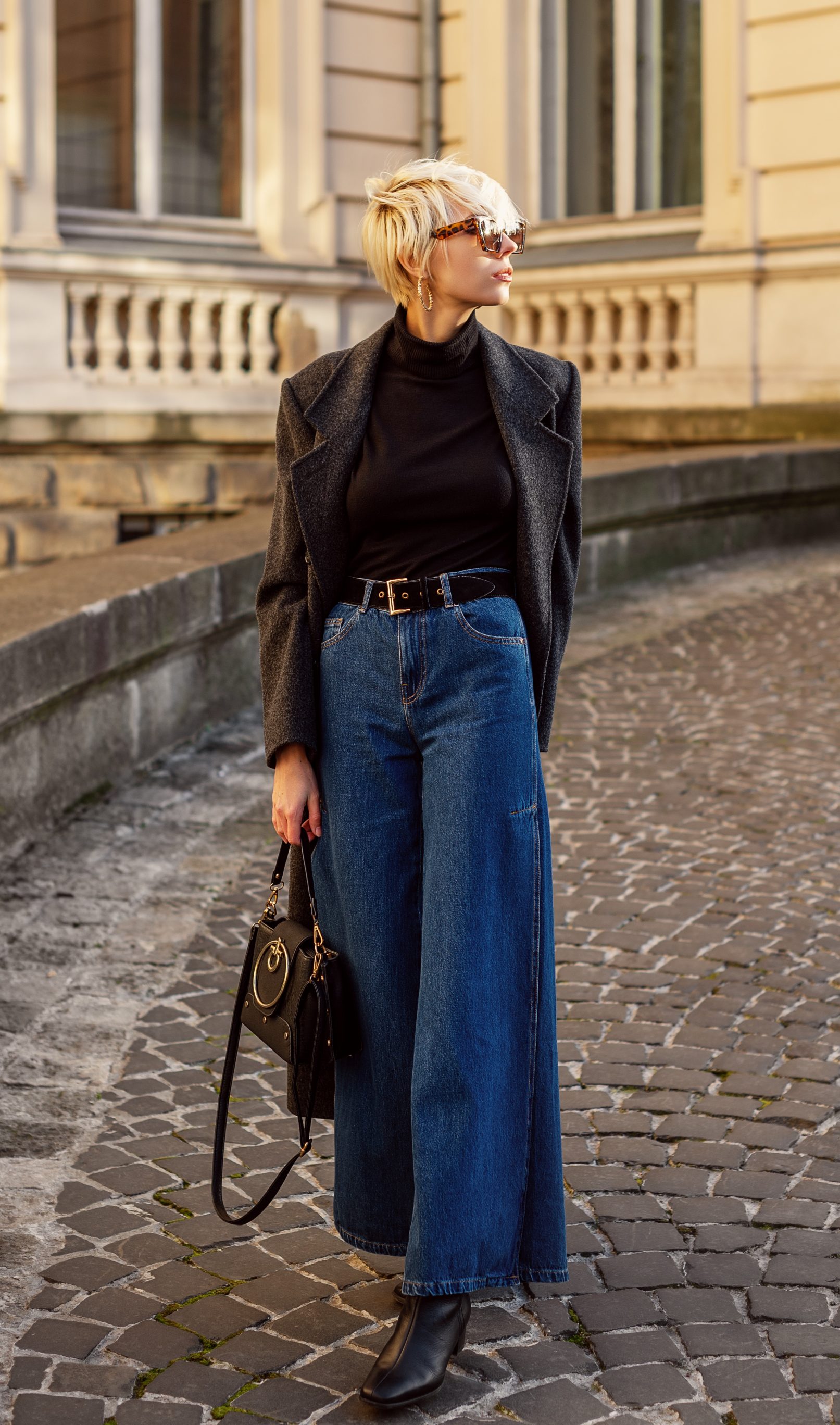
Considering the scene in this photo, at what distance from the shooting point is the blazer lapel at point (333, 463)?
9.34 ft

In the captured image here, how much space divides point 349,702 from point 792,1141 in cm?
139

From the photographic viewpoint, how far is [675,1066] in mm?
3943

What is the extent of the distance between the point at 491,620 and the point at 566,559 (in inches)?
9.9

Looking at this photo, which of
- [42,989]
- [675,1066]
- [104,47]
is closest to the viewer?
[675,1066]

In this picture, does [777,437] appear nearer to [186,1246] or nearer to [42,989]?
[42,989]

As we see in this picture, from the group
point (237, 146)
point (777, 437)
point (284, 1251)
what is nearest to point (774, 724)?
point (284, 1251)

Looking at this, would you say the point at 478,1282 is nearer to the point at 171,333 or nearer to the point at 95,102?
the point at 171,333

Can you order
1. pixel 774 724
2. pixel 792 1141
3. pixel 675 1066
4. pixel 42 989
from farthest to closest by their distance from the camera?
pixel 774 724 < pixel 42 989 < pixel 675 1066 < pixel 792 1141

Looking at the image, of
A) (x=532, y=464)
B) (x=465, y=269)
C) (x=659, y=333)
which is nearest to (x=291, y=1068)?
(x=532, y=464)

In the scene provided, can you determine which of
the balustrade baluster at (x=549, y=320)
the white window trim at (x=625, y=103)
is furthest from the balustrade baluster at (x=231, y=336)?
the white window trim at (x=625, y=103)

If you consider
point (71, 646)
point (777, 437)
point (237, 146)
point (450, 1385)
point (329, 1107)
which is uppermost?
point (237, 146)

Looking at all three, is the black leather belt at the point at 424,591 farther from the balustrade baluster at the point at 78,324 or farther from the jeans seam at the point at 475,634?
the balustrade baluster at the point at 78,324

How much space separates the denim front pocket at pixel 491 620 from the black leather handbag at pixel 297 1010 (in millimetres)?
468

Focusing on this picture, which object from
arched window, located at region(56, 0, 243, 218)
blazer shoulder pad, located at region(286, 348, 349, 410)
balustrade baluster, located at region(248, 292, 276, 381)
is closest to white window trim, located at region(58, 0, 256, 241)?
arched window, located at region(56, 0, 243, 218)
